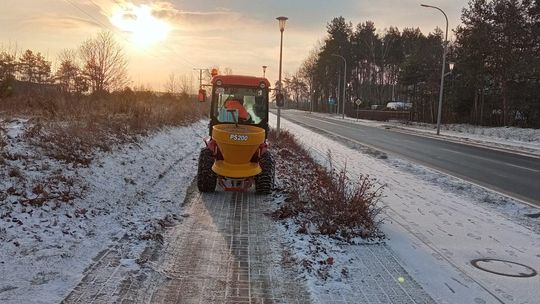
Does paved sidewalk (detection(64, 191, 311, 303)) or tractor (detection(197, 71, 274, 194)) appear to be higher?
tractor (detection(197, 71, 274, 194))

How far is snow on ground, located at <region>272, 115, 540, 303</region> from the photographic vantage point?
204 inches

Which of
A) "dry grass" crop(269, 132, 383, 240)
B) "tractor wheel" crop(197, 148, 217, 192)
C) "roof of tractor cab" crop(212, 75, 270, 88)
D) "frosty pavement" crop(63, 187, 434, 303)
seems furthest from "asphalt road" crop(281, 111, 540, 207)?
"tractor wheel" crop(197, 148, 217, 192)

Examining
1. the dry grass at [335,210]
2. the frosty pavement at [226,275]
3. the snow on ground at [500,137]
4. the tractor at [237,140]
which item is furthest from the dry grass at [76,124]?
the snow on ground at [500,137]

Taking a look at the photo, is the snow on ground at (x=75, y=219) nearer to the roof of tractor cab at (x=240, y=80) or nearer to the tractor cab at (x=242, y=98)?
the tractor cab at (x=242, y=98)

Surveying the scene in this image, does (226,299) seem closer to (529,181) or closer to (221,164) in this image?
(221,164)

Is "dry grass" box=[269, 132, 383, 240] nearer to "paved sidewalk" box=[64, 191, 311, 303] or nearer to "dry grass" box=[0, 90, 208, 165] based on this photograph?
"paved sidewalk" box=[64, 191, 311, 303]

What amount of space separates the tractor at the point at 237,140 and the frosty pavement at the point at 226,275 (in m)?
2.42

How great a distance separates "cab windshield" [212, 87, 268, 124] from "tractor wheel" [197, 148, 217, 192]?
140cm

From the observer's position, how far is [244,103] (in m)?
11.0

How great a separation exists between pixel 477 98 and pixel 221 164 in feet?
129

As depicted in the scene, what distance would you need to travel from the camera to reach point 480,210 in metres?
9.28

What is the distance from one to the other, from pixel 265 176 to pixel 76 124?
5577 mm

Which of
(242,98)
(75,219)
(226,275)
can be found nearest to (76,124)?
(242,98)

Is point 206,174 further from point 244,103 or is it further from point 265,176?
point 244,103
